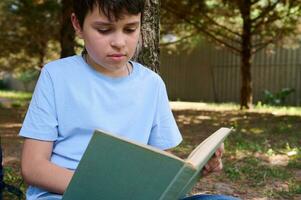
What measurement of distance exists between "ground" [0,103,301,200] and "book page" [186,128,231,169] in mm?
1997

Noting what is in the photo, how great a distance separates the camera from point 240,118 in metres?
8.73

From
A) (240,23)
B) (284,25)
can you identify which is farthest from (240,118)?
(240,23)

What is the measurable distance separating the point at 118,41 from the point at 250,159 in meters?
3.12

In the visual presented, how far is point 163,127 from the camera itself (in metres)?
1.76

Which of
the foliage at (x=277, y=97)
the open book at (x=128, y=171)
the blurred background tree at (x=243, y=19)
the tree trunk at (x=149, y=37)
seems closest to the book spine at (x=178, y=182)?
the open book at (x=128, y=171)

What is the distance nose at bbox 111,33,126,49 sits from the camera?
4.89 ft

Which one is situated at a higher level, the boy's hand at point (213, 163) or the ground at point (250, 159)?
the boy's hand at point (213, 163)

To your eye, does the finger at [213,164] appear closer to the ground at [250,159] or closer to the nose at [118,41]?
the nose at [118,41]

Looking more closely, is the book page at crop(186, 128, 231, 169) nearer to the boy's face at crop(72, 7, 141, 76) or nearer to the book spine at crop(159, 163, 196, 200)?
the book spine at crop(159, 163, 196, 200)

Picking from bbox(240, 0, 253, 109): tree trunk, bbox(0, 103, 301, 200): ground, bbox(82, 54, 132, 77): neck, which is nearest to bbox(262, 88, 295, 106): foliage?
bbox(240, 0, 253, 109): tree trunk

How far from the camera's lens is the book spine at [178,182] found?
3.57ft

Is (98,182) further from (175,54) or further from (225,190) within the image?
(175,54)

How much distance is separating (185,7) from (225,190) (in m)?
6.73

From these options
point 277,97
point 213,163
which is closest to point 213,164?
point 213,163
